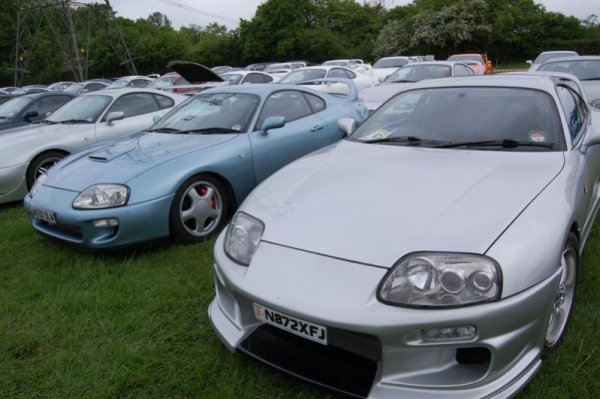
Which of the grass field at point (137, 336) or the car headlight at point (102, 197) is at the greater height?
the car headlight at point (102, 197)

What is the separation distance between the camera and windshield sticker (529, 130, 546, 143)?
2.66 meters

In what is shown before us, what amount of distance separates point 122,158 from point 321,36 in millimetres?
44804

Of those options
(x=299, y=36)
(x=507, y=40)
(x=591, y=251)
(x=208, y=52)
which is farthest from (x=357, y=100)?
(x=208, y=52)

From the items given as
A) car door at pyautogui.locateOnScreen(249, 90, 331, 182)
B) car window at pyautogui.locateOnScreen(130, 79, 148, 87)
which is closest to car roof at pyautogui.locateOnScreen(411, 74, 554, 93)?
car door at pyautogui.locateOnScreen(249, 90, 331, 182)

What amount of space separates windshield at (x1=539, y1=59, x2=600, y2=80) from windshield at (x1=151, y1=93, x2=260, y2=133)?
249 inches

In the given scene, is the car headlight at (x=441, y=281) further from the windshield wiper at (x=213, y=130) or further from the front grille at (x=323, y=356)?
the windshield wiper at (x=213, y=130)

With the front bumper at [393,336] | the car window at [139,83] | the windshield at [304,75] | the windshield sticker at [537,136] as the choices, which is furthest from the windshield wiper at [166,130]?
the car window at [139,83]

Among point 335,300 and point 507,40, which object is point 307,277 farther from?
point 507,40

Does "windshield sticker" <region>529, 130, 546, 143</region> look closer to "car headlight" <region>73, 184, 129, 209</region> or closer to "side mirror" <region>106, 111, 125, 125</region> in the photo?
"car headlight" <region>73, 184, 129, 209</region>

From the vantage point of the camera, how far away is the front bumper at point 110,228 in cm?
339

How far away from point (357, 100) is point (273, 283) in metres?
4.47

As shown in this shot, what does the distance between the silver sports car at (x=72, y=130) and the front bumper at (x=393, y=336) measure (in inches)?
180

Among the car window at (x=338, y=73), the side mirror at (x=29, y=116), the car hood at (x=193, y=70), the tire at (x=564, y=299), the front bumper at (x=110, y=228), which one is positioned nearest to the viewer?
the tire at (x=564, y=299)

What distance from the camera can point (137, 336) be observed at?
8.59 feet
